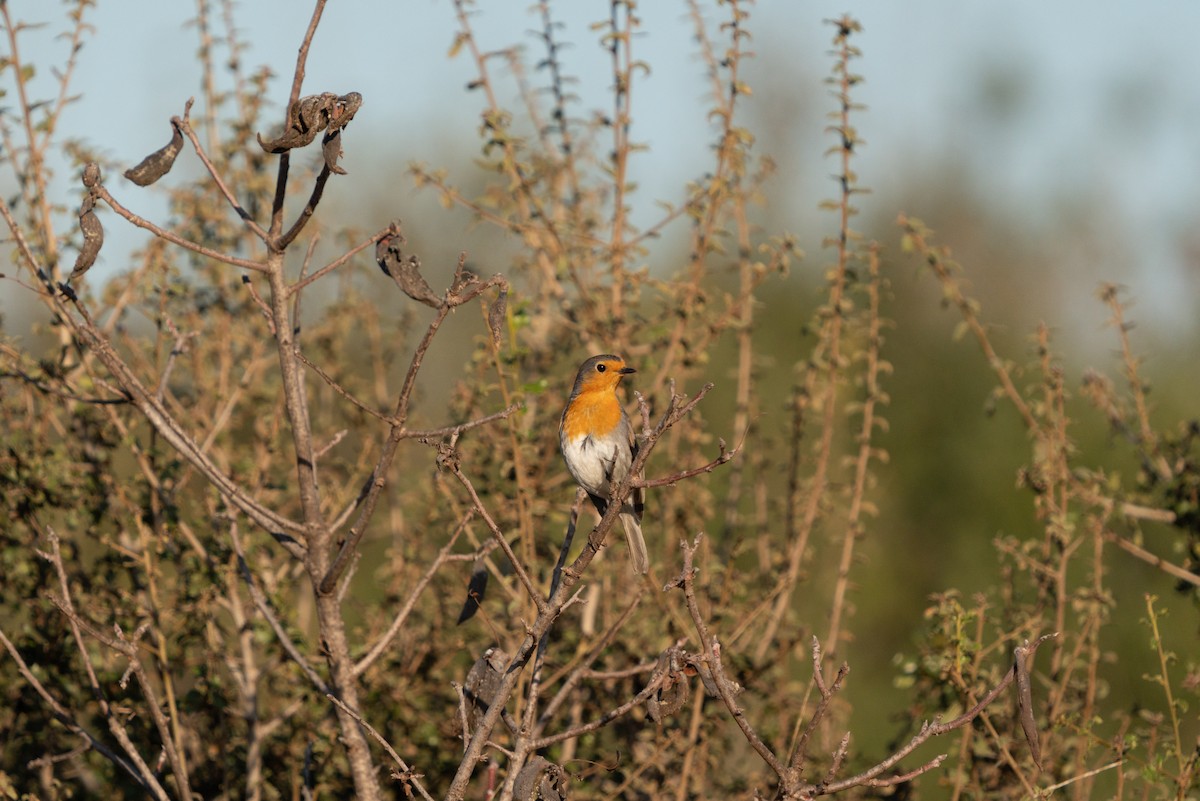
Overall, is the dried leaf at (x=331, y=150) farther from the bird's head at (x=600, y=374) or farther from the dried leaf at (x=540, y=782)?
the bird's head at (x=600, y=374)

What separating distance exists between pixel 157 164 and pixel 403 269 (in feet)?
2.05

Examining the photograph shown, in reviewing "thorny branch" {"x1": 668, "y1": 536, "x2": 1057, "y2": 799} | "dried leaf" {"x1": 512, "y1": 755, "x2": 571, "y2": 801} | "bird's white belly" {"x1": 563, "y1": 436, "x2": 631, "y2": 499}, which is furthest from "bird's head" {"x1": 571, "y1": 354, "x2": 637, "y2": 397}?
"thorny branch" {"x1": 668, "y1": 536, "x2": 1057, "y2": 799}

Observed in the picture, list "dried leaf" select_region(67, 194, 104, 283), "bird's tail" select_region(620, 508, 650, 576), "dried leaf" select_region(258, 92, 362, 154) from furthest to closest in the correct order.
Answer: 1. "bird's tail" select_region(620, 508, 650, 576)
2. "dried leaf" select_region(67, 194, 104, 283)
3. "dried leaf" select_region(258, 92, 362, 154)

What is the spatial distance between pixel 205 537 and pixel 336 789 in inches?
43.6

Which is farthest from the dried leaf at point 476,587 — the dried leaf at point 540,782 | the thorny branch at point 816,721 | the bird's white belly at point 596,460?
the bird's white belly at point 596,460

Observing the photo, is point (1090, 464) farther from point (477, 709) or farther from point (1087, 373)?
point (477, 709)

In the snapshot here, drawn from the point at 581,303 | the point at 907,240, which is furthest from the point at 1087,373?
the point at 581,303

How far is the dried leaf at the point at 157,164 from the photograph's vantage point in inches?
119

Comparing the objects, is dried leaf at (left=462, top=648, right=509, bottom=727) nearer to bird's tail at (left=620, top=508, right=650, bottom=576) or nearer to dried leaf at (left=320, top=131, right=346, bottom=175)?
dried leaf at (left=320, top=131, right=346, bottom=175)

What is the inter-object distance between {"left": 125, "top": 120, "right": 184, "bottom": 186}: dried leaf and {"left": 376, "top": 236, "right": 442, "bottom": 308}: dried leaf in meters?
0.53

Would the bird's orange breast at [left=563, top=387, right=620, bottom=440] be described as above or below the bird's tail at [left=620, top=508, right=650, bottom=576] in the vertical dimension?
above

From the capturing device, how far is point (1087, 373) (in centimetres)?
491

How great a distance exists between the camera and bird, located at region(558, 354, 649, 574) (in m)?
4.73

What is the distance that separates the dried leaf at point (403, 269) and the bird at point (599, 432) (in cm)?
164
